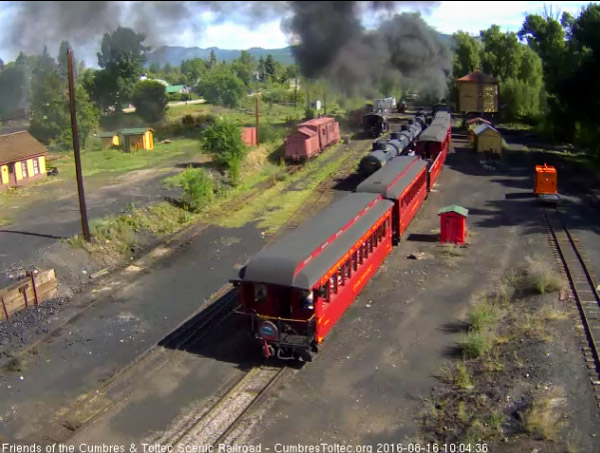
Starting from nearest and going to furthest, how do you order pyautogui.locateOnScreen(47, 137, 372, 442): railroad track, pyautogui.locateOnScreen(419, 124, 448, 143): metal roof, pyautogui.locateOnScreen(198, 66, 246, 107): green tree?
1. pyautogui.locateOnScreen(47, 137, 372, 442): railroad track
2. pyautogui.locateOnScreen(419, 124, 448, 143): metal roof
3. pyautogui.locateOnScreen(198, 66, 246, 107): green tree

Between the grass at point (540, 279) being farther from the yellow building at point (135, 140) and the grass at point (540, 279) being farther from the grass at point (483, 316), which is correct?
the yellow building at point (135, 140)

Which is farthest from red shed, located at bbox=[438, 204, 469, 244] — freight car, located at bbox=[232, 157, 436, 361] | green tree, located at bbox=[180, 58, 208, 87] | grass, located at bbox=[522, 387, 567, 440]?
green tree, located at bbox=[180, 58, 208, 87]

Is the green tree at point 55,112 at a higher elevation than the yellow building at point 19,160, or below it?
higher

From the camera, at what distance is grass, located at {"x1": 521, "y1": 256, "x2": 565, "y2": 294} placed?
18641mm

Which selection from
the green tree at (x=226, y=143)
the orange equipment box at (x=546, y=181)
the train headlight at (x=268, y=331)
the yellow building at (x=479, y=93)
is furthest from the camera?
the yellow building at (x=479, y=93)

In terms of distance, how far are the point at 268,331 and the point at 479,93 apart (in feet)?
181

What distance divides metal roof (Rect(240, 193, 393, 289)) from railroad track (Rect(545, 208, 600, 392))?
648cm

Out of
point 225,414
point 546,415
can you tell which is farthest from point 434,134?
point 225,414

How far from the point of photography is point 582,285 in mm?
19250

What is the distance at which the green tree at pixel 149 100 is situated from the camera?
63.4 meters

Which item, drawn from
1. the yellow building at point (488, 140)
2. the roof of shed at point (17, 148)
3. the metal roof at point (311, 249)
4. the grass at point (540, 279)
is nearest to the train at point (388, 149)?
the yellow building at point (488, 140)

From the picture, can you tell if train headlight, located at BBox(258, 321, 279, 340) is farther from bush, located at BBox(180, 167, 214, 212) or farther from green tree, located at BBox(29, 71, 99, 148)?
green tree, located at BBox(29, 71, 99, 148)

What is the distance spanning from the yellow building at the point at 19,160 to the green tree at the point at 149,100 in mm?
28722

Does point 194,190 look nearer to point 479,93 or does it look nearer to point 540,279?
point 540,279
